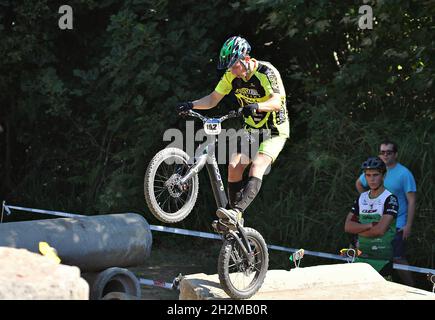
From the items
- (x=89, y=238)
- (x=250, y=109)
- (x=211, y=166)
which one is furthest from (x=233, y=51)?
(x=89, y=238)

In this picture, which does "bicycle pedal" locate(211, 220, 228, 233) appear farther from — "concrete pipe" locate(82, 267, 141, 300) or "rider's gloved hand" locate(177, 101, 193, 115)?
"concrete pipe" locate(82, 267, 141, 300)

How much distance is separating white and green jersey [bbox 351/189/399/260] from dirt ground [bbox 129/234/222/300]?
2.48 metres

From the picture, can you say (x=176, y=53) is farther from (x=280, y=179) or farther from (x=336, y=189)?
(x=336, y=189)

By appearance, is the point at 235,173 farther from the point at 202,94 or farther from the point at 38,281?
the point at 202,94

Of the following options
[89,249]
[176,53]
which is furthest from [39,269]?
[176,53]

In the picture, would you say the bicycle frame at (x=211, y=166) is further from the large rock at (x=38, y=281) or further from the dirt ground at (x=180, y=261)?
the dirt ground at (x=180, y=261)

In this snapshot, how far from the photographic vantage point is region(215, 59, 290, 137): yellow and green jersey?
649 cm

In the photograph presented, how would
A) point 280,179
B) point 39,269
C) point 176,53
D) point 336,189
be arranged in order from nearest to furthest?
point 39,269 → point 336,189 → point 280,179 → point 176,53

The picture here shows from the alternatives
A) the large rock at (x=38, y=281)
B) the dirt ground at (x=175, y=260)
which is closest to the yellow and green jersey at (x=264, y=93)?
the large rock at (x=38, y=281)

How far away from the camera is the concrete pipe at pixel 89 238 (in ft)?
23.4

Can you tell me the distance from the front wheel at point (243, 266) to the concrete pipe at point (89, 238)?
131 cm

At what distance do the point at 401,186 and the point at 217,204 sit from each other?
2.67 meters
